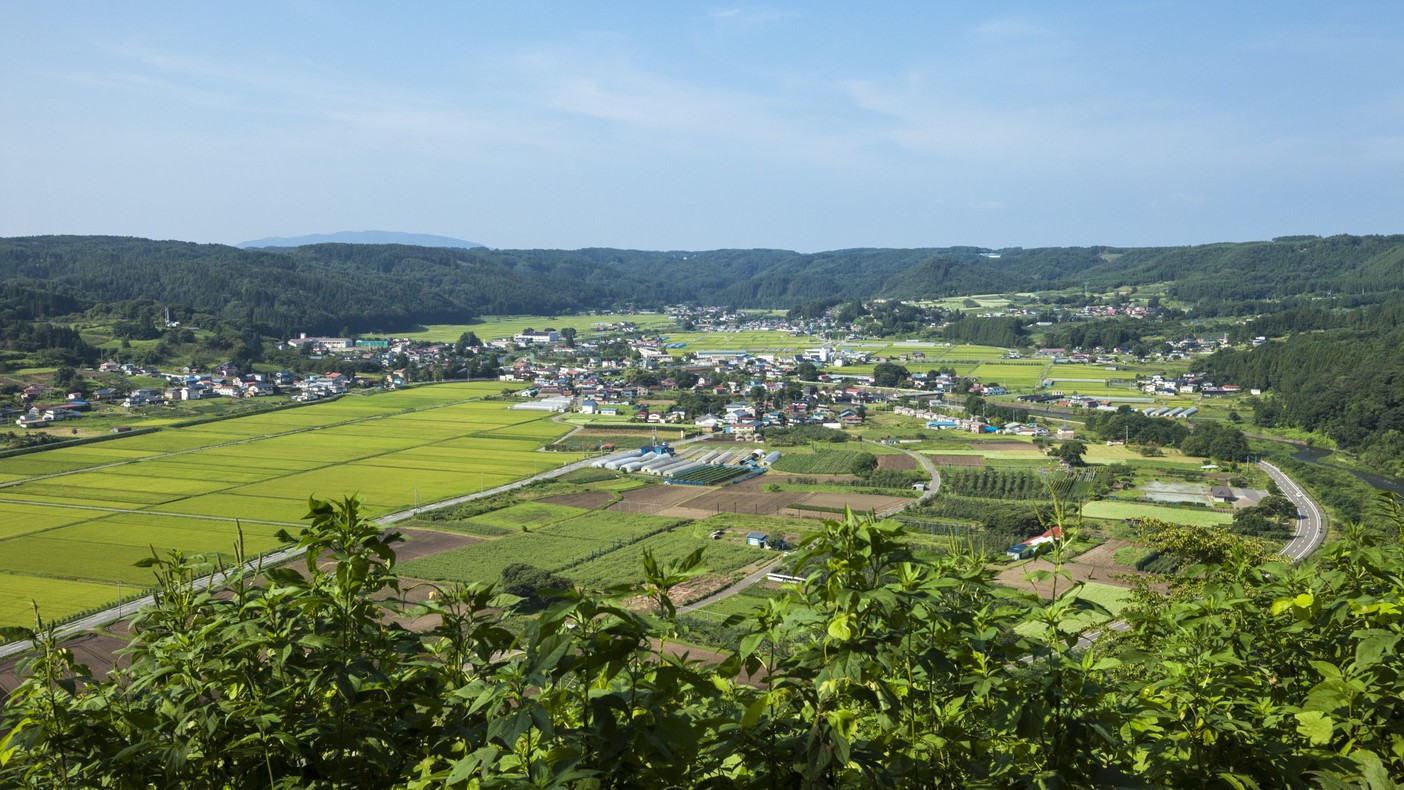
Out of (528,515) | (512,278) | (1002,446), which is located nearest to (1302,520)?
(1002,446)

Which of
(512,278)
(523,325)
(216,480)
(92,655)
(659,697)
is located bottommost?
(216,480)

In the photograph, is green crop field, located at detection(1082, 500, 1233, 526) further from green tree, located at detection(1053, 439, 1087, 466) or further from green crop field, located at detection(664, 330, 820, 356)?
green crop field, located at detection(664, 330, 820, 356)

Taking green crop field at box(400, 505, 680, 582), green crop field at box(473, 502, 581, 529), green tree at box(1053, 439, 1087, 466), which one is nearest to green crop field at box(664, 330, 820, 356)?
green tree at box(1053, 439, 1087, 466)

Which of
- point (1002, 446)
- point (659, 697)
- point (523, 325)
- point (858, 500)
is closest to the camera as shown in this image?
point (659, 697)

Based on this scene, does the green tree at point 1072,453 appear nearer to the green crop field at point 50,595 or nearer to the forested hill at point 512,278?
the green crop field at point 50,595

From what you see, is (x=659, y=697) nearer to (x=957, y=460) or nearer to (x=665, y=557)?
(x=665, y=557)

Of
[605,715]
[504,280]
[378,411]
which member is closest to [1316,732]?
[605,715]

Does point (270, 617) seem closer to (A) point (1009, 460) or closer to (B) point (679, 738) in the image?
(B) point (679, 738)

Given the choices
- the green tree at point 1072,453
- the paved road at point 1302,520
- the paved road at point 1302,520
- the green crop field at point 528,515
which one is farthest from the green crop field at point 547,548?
the green tree at point 1072,453
